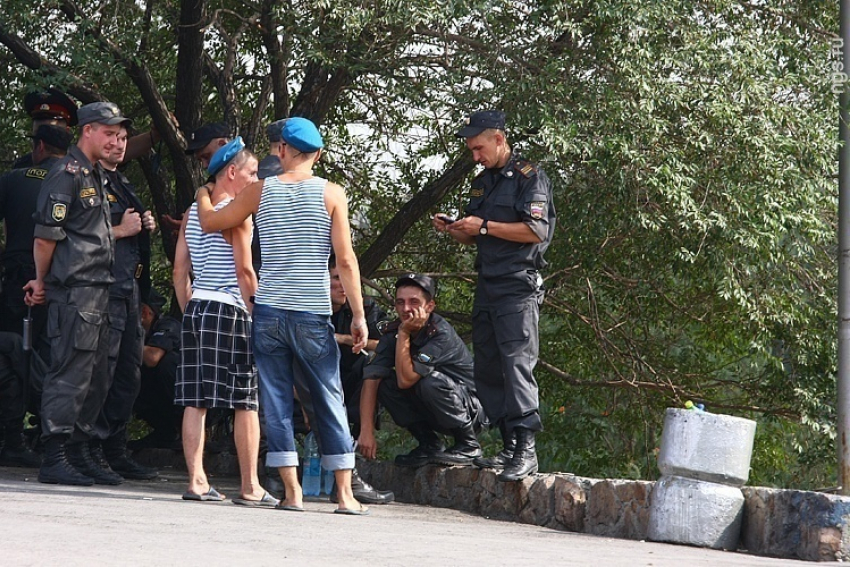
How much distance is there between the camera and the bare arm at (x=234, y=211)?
5.73 meters

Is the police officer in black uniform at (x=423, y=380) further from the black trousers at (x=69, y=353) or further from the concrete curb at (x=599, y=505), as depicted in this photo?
the black trousers at (x=69, y=353)

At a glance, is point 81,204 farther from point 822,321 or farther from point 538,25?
point 822,321

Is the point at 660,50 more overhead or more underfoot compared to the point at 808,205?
more overhead

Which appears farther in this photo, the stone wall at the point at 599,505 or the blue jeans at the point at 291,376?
the blue jeans at the point at 291,376

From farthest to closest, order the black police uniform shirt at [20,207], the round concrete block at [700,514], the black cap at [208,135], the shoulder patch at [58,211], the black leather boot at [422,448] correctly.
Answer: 1. the black police uniform shirt at [20,207]
2. the black cap at [208,135]
3. the black leather boot at [422,448]
4. the shoulder patch at [58,211]
5. the round concrete block at [700,514]

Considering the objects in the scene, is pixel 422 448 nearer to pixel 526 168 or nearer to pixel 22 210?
pixel 526 168

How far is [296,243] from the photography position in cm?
565

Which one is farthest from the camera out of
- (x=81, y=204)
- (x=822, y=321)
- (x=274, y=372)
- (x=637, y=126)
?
(x=822, y=321)

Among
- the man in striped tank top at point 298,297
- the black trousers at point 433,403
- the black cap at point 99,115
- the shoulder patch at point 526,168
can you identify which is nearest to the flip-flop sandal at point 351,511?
the man in striped tank top at point 298,297

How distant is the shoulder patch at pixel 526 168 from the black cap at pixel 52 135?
3192 mm

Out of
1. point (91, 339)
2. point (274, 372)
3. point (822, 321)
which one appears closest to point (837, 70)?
point (822, 321)

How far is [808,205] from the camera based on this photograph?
27.7 feet

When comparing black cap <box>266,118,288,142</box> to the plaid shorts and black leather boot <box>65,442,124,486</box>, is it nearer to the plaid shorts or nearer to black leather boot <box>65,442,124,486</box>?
the plaid shorts

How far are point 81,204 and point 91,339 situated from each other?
2.40 ft
